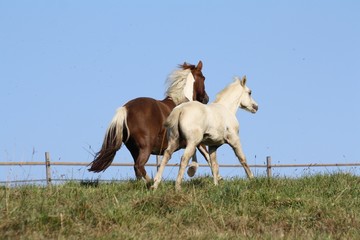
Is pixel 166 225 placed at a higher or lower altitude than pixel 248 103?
lower

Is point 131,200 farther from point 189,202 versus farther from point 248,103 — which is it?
point 248,103

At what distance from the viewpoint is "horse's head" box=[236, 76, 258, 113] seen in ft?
41.7

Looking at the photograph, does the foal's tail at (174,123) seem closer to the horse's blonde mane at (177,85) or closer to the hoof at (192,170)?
the hoof at (192,170)

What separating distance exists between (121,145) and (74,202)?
3.99 m

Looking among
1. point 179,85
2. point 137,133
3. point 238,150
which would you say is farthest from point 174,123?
point 179,85

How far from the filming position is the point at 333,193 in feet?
34.3

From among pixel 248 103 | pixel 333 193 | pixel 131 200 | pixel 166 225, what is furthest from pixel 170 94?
pixel 166 225

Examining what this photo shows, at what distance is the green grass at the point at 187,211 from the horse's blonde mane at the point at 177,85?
9.06ft

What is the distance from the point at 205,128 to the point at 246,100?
238 cm

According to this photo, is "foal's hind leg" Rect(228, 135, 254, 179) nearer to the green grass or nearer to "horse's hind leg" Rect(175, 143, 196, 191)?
the green grass

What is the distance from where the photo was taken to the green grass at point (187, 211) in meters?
7.06

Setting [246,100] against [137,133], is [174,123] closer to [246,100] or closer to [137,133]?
[137,133]

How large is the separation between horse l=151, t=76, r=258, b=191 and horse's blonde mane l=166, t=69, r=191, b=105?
135 cm

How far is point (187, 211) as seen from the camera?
830 cm
